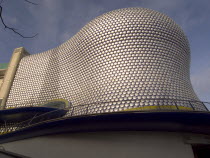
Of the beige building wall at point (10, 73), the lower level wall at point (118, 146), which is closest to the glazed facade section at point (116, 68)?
the beige building wall at point (10, 73)

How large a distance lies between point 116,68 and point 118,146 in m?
17.2

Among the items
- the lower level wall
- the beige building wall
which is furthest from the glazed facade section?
the lower level wall

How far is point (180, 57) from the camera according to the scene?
27000mm

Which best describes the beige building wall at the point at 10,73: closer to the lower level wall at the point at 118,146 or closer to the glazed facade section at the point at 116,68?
the glazed facade section at the point at 116,68

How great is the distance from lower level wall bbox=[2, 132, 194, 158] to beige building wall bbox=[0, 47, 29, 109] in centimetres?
2670

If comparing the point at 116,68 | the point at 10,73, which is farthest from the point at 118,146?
the point at 10,73

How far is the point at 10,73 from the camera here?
115ft

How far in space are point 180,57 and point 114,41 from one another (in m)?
12.2

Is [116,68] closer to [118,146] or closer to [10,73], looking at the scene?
[118,146]

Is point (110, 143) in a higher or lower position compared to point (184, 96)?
lower

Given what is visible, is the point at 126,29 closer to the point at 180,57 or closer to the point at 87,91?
the point at 180,57

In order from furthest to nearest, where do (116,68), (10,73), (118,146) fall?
1. (10,73)
2. (116,68)
3. (118,146)

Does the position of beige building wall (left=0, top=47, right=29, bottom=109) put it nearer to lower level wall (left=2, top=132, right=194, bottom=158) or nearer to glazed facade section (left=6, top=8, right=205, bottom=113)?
glazed facade section (left=6, top=8, right=205, bottom=113)

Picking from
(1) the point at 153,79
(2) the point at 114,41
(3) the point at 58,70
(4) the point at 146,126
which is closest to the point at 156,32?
(2) the point at 114,41
